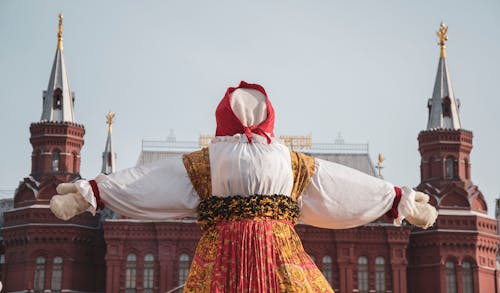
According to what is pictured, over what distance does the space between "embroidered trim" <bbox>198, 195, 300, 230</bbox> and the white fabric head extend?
522mm

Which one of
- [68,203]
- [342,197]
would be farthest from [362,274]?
[68,203]

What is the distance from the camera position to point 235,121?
23.2 feet

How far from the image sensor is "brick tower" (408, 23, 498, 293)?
4169 cm

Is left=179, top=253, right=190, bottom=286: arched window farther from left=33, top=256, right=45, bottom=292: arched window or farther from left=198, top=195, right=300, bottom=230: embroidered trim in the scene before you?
left=198, top=195, right=300, bottom=230: embroidered trim

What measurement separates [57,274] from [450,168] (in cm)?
1566

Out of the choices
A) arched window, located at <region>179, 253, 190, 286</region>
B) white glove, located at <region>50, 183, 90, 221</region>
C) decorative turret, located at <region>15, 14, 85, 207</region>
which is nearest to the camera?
white glove, located at <region>50, 183, 90, 221</region>

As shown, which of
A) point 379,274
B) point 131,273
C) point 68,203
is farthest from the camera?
point 379,274

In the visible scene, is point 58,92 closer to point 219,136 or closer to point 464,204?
point 464,204

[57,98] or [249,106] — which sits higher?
[57,98]

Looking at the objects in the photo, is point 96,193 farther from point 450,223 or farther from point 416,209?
point 450,223

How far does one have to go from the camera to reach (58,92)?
4369 centimetres

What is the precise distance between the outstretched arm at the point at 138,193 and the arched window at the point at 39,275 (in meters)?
35.2

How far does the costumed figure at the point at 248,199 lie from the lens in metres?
6.77

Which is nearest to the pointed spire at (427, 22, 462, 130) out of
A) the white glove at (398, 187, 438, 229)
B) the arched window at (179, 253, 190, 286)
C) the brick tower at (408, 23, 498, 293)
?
the brick tower at (408, 23, 498, 293)
